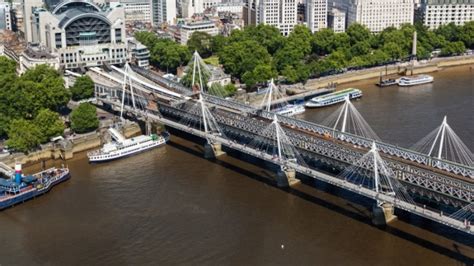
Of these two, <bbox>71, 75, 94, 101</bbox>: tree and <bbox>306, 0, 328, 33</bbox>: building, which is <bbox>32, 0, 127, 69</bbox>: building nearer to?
<bbox>71, 75, 94, 101</bbox>: tree

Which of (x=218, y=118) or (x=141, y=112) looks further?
(x=141, y=112)

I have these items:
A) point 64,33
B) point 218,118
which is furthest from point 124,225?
point 64,33

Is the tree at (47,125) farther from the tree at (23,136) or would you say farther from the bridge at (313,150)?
the bridge at (313,150)

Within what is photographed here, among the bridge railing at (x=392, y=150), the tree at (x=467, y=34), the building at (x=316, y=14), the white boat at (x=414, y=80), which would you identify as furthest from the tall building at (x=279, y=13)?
the bridge railing at (x=392, y=150)

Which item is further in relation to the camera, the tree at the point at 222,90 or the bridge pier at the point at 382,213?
the tree at the point at 222,90

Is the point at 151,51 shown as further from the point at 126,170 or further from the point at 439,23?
the point at 439,23

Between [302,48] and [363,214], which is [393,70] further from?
[363,214]

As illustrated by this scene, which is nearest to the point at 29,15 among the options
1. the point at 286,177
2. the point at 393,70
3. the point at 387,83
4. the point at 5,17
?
the point at 5,17
